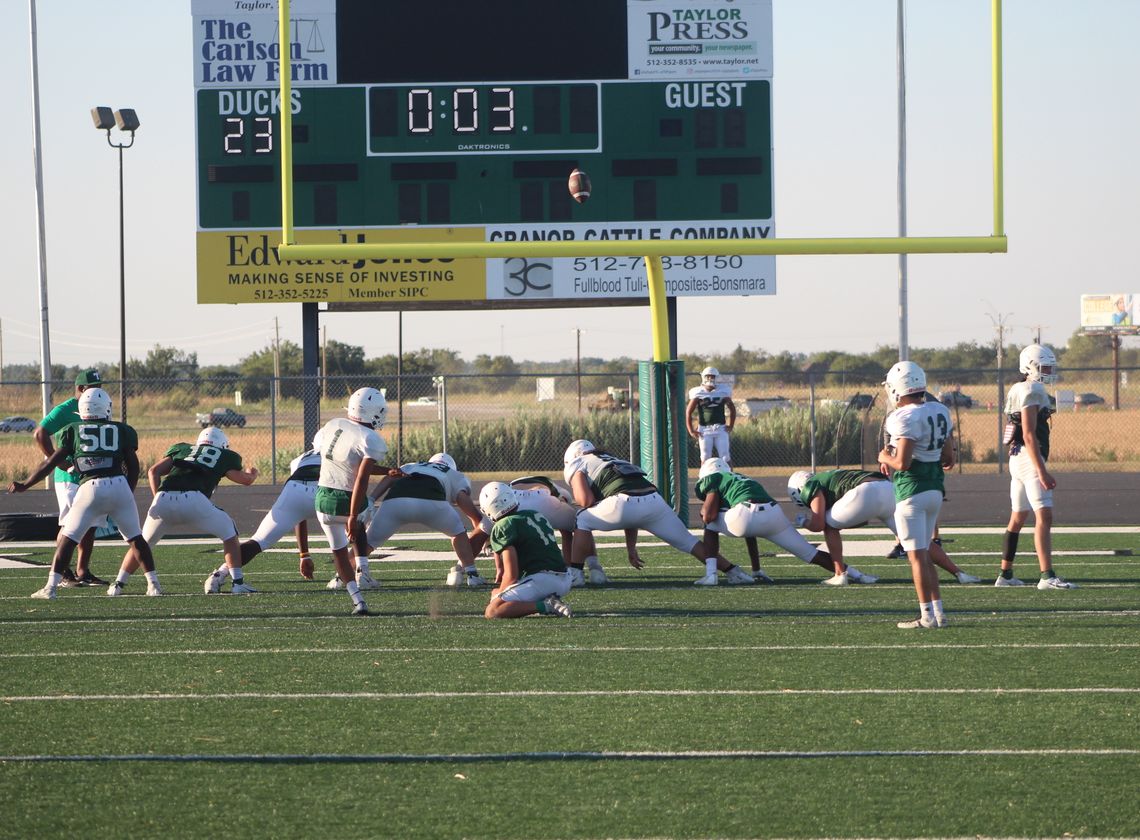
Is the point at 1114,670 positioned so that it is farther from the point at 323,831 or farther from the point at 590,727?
the point at 323,831

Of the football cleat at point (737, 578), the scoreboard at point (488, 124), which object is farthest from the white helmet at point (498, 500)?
the scoreboard at point (488, 124)

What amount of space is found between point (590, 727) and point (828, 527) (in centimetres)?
501

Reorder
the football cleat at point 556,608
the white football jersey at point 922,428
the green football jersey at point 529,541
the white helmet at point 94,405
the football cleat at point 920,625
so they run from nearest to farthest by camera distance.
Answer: the white football jersey at point 922,428, the football cleat at point 920,625, the green football jersey at point 529,541, the football cleat at point 556,608, the white helmet at point 94,405

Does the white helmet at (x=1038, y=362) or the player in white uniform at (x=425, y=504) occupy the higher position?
the white helmet at (x=1038, y=362)

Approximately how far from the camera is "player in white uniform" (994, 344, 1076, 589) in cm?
999

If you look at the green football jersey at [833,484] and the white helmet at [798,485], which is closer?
the green football jersey at [833,484]

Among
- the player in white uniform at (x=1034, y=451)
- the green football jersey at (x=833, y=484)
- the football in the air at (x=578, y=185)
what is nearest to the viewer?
the player in white uniform at (x=1034, y=451)

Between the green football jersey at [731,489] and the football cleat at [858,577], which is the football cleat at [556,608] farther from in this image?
the football cleat at [858,577]

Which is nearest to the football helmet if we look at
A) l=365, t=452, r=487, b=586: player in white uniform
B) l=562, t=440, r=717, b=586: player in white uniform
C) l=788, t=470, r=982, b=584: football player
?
l=365, t=452, r=487, b=586: player in white uniform

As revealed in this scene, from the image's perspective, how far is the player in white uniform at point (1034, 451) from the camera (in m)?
9.99

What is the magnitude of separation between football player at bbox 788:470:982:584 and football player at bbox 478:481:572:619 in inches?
92.7

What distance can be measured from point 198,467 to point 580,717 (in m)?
5.20

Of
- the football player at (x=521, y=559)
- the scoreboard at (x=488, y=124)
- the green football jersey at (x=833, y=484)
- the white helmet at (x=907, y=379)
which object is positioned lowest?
the football player at (x=521, y=559)

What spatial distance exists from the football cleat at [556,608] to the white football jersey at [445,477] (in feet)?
5.30
